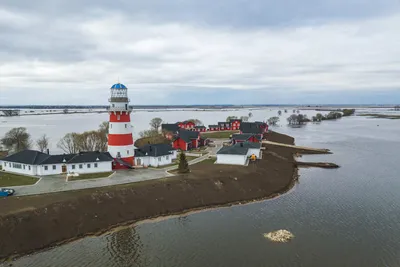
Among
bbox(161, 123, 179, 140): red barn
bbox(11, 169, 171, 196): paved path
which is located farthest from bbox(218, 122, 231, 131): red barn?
bbox(11, 169, 171, 196): paved path

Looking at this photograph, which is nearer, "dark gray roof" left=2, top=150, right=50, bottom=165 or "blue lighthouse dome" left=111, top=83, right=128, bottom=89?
"dark gray roof" left=2, top=150, right=50, bottom=165

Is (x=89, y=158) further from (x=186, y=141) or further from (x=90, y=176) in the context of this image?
(x=186, y=141)

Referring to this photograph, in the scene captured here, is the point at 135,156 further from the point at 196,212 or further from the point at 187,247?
the point at 187,247

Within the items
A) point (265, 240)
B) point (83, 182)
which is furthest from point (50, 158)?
point (265, 240)

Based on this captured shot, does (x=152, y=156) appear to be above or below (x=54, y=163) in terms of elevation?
below

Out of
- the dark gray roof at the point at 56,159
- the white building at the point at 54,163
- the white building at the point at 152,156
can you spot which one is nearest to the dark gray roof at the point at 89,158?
the white building at the point at 54,163

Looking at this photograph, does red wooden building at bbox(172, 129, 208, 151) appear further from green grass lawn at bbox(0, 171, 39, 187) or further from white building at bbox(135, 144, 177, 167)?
green grass lawn at bbox(0, 171, 39, 187)
